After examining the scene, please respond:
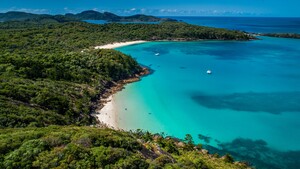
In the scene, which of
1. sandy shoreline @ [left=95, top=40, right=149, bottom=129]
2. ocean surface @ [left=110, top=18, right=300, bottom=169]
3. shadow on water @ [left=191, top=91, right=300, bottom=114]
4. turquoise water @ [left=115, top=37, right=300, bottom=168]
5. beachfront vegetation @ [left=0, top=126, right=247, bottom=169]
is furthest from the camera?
shadow on water @ [left=191, top=91, right=300, bottom=114]

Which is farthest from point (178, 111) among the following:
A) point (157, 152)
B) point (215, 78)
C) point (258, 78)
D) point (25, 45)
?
point (25, 45)

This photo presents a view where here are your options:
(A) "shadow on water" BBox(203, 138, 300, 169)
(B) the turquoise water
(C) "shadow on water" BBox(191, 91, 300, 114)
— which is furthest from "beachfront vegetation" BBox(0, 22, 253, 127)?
(C) "shadow on water" BBox(191, 91, 300, 114)

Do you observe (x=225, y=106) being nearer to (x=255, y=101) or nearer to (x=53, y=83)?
(x=255, y=101)

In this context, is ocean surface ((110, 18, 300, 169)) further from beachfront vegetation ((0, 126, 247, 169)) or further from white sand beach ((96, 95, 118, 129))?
beachfront vegetation ((0, 126, 247, 169))

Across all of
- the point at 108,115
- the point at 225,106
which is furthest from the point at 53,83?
the point at 225,106

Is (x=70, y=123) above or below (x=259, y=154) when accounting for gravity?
above

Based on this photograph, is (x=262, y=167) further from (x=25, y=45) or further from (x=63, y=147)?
(x=25, y=45)
